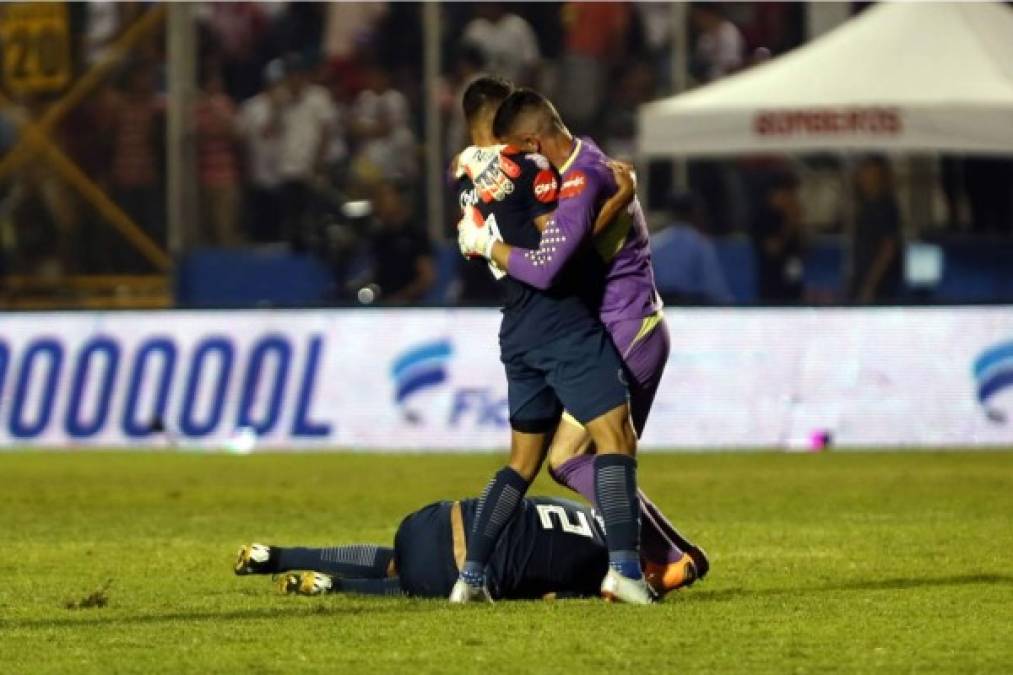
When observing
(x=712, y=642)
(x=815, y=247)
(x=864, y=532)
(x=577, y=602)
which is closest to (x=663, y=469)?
(x=864, y=532)

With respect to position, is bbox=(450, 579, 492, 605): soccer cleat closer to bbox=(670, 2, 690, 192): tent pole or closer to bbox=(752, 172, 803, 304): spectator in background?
bbox=(752, 172, 803, 304): spectator in background

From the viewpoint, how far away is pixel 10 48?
26.2 metres

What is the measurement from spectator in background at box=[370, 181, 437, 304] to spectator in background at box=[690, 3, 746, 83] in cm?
336

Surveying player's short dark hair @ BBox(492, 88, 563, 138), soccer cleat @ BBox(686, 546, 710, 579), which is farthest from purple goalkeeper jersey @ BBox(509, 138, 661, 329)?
soccer cleat @ BBox(686, 546, 710, 579)

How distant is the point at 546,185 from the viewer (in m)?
9.85

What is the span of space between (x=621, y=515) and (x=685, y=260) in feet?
42.3

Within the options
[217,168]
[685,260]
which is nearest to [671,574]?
[685,260]

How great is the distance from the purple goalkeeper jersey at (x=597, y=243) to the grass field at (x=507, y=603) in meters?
1.23

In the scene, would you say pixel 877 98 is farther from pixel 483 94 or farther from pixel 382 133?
pixel 483 94

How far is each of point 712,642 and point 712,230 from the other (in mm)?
16000

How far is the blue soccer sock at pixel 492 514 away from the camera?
9641 mm

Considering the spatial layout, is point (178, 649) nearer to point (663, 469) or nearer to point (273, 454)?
point (663, 469)

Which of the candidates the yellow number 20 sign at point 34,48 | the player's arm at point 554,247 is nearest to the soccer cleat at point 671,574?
the player's arm at point 554,247

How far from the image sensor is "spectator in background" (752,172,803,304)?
937 inches
